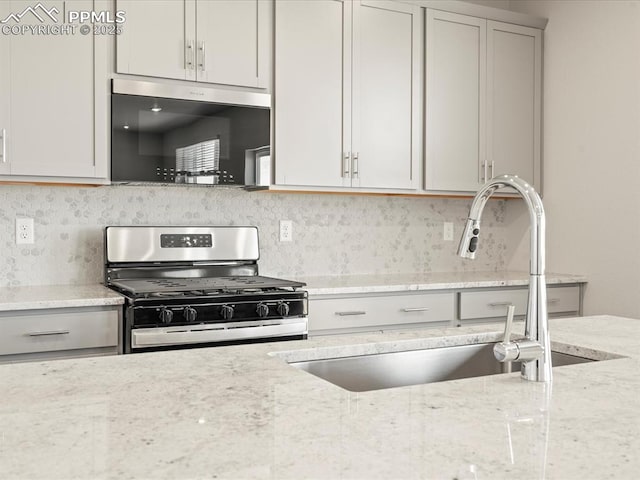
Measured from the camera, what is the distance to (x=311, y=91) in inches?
128

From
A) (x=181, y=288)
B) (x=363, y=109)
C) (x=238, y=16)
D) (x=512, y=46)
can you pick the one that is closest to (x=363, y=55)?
(x=363, y=109)

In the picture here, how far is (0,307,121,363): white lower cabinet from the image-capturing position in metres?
2.40

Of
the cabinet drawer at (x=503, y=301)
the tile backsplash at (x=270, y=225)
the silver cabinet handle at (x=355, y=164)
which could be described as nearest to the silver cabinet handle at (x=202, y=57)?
the tile backsplash at (x=270, y=225)

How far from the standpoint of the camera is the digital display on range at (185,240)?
317 centimetres

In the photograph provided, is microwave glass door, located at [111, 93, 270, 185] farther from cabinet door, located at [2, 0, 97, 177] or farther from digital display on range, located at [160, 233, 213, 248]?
digital display on range, located at [160, 233, 213, 248]

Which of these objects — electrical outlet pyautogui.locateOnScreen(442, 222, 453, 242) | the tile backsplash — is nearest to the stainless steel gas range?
the tile backsplash

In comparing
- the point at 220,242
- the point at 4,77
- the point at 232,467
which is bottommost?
the point at 232,467

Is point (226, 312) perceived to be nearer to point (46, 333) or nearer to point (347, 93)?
point (46, 333)

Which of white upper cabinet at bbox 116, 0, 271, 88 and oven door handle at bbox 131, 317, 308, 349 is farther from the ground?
white upper cabinet at bbox 116, 0, 271, 88

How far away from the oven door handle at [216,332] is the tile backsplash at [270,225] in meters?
0.76

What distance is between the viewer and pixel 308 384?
118 cm

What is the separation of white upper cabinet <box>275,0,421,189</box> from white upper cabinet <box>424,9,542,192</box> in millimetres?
127

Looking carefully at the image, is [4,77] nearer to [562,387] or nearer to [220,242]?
[220,242]

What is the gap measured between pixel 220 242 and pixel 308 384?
2185 mm
